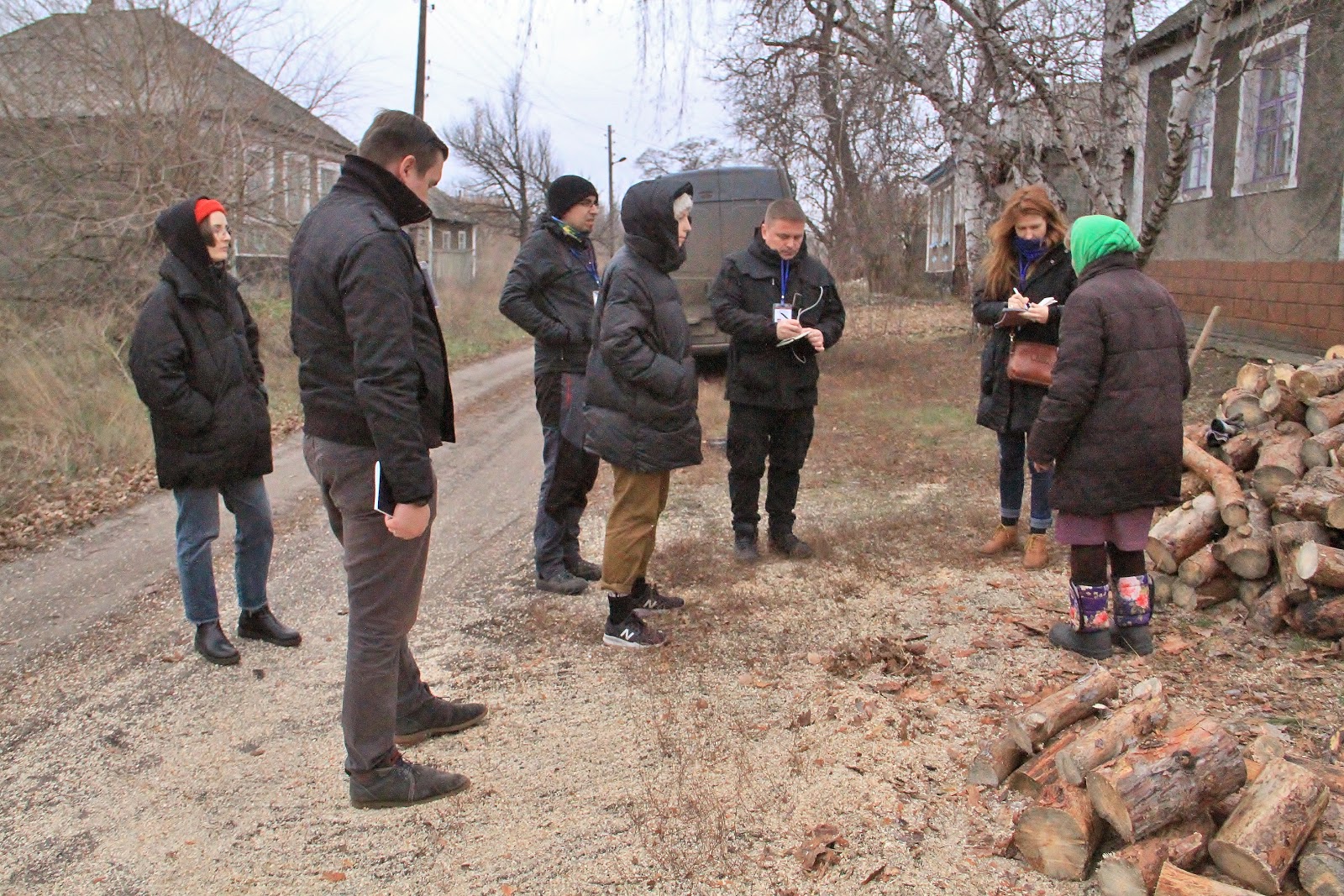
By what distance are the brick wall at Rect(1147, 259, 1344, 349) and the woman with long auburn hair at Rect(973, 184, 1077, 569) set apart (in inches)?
250

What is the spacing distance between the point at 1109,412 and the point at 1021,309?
116cm

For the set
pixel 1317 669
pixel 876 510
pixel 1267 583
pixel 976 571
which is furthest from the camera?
pixel 876 510

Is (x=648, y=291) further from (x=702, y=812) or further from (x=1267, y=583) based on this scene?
(x=1267, y=583)

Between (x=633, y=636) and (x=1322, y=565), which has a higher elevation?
(x=1322, y=565)

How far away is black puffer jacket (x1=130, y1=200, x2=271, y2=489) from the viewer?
388cm

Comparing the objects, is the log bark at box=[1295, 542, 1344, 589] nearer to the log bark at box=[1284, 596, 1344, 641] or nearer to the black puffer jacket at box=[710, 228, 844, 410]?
the log bark at box=[1284, 596, 1344, 641]

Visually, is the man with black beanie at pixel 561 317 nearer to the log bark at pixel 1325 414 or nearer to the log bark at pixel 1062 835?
the log bark at pixel 1062 835

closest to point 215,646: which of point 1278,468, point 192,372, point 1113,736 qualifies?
point 192,372

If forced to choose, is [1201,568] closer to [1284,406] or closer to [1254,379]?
[1284,406]

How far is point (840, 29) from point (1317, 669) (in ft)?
25.4

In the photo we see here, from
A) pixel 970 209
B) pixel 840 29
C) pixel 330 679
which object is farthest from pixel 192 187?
pixel 330 679

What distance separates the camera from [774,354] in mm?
5062

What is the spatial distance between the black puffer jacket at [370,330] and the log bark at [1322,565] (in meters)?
3.33

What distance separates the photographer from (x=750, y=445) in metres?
5.17
